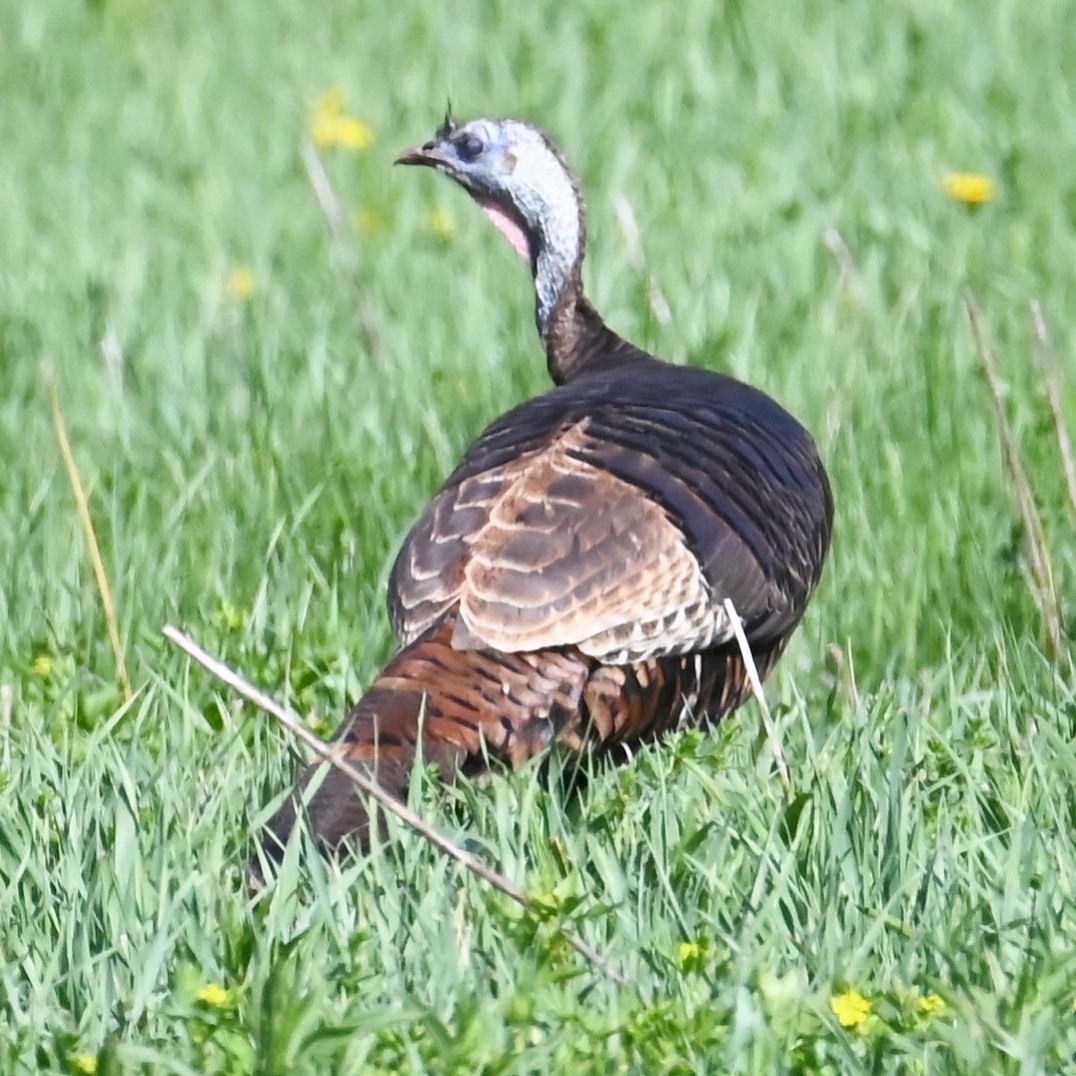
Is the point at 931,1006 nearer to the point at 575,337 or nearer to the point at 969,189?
the point at 575,337

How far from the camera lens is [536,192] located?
15.8 feet

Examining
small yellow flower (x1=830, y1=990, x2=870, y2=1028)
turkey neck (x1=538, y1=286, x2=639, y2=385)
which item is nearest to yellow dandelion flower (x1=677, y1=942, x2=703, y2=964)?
small yellow flower (x1=830, y1=990, x2=870, y2=1028)

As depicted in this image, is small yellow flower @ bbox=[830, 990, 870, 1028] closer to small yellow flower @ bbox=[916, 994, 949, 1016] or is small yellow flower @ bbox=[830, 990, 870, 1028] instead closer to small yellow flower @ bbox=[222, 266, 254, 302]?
small yellow flower @ bbox=[916, 994, 949, 1016]

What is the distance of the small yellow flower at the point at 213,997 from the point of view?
2.51 m

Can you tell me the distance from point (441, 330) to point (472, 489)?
222cm

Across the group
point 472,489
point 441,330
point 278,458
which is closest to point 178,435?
point 278,458

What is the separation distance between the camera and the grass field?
268cm

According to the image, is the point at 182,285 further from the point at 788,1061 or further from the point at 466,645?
the point at 788,1061

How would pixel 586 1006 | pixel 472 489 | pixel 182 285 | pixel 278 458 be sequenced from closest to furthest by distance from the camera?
1. pixel 586 1006
2. pixel 472 489
3. pixel 278 458
4. pixel 182 285

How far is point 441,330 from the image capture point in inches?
236

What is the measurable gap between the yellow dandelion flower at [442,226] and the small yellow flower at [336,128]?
1.35 ft

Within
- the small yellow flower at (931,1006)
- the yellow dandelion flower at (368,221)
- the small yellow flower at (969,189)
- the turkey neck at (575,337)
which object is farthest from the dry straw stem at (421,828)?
the yellow dandelion flower at (368,221)

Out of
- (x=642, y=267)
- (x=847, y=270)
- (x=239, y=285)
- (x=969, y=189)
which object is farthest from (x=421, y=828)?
(x=969, y=189)

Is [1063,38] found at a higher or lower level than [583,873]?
higher
